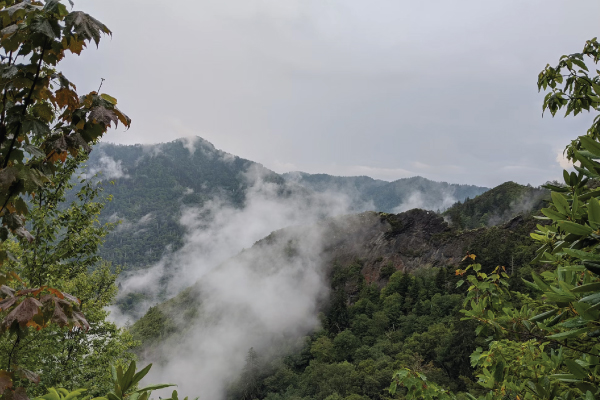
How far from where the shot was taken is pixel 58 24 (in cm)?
197

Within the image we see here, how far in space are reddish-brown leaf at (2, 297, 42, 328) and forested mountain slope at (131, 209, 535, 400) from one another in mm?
40305

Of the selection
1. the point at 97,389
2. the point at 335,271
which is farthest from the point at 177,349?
the point at 97,389

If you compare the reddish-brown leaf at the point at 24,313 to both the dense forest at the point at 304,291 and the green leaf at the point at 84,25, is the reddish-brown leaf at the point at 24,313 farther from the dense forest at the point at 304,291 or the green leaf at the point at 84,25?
the green leaf at the point at 84,25

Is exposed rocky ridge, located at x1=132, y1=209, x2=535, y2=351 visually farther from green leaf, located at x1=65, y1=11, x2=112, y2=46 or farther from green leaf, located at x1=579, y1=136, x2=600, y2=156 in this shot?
green leaf, located at x1=65, y1=11, x2=112, y2=46

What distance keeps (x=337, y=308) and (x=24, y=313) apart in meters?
79.1

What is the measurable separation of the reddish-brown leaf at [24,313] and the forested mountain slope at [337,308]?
40.3 meters

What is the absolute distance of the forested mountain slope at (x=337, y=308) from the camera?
159ft

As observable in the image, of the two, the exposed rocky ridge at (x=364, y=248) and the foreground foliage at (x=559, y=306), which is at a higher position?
the exposed rocky ridge at (x=364, y=248)

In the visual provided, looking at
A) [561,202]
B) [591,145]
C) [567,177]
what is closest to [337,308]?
[567,177]

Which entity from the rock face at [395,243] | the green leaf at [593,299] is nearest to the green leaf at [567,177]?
the green leaf at [593,299]

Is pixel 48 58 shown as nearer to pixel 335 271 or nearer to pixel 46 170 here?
pixel 46 170

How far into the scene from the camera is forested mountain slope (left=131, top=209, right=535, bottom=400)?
4844cm

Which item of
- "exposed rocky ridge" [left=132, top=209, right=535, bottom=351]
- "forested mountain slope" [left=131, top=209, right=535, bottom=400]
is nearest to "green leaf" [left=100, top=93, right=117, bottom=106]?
"forested mountain slope" [left=131, top=209, right=535, bottom=400]

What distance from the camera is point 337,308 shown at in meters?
76.3
